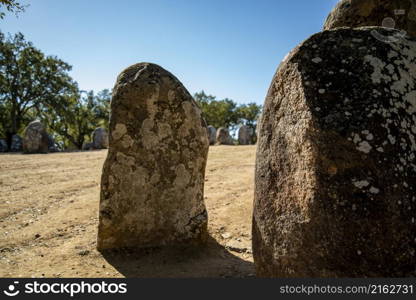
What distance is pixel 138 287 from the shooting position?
102 inches

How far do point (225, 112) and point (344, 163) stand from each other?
4396 centimetres

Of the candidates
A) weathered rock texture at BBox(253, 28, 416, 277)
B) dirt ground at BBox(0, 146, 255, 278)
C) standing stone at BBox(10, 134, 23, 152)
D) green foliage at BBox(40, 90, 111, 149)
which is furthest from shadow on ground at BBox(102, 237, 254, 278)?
green foliage at BBox(40, 90, 111, 149)

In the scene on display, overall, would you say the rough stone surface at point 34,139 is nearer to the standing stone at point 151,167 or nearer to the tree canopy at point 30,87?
the tree canopy at point 30,87

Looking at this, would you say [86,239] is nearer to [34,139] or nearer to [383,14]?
[383,14]

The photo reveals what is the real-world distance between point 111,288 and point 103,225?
6.01ft

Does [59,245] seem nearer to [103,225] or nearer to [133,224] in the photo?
[103,225]

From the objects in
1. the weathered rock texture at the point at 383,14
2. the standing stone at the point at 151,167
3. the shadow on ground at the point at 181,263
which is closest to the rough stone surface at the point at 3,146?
the standing stone at the point at 151,167

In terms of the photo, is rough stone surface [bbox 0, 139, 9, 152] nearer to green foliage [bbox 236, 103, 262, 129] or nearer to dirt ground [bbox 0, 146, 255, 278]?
dirt ground [bbox 0, 146, 255, 278]

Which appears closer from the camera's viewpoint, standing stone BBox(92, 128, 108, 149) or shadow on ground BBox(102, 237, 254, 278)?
shadow on ground BBox(102, 237, 254, 278)

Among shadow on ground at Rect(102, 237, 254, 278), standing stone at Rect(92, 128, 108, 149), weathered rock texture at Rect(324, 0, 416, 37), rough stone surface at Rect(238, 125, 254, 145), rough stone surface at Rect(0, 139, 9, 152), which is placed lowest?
shadow on ground at Rect(102, 237, 254, 278)

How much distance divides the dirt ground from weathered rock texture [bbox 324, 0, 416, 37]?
3.54 metres

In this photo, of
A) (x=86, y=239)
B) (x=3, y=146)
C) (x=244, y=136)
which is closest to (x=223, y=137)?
(x=244, y=136)

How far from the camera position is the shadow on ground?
370 centimetres

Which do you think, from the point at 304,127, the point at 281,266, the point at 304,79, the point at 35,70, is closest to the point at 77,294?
the point at 281,266
